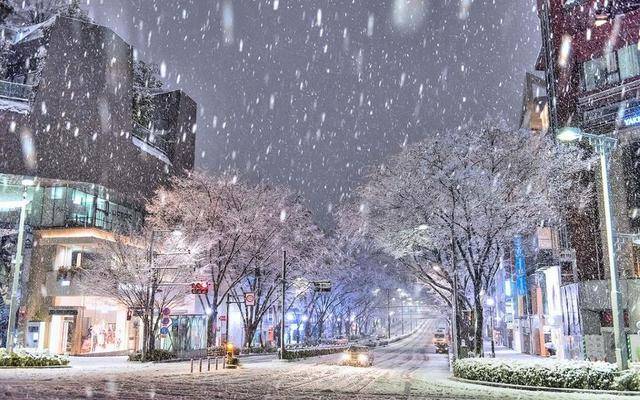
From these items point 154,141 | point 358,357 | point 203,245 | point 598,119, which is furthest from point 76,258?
point 598,119

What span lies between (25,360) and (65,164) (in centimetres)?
2225

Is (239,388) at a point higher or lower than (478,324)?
lower

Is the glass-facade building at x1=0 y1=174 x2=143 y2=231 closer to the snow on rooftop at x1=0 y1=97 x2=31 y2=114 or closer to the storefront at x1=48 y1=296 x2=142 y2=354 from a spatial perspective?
the snow on rooftop at x1=0 y1=97 x2=31 y2=114

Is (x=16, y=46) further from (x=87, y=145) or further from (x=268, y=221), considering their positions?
(x=268, y=221)

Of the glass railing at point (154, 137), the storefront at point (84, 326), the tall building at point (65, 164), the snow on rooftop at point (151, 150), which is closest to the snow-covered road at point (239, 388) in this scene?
the storefront at point (84, 326)

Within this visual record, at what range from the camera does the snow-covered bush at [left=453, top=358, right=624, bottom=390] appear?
1884 centimetres

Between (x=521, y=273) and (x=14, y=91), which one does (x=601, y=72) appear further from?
(x=14, y=91)

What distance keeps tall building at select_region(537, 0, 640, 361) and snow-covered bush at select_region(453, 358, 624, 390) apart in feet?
42.1

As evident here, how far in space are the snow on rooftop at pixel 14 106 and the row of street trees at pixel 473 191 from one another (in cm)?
2900

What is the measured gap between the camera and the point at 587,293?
112 feet

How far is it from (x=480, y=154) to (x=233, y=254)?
21373 mm

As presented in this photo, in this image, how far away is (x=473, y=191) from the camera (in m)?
26.7

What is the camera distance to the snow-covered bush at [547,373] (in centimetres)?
1884

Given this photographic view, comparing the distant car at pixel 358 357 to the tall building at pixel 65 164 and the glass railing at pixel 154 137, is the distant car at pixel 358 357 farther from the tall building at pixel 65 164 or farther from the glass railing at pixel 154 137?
the glass railing at pixel 154 137
